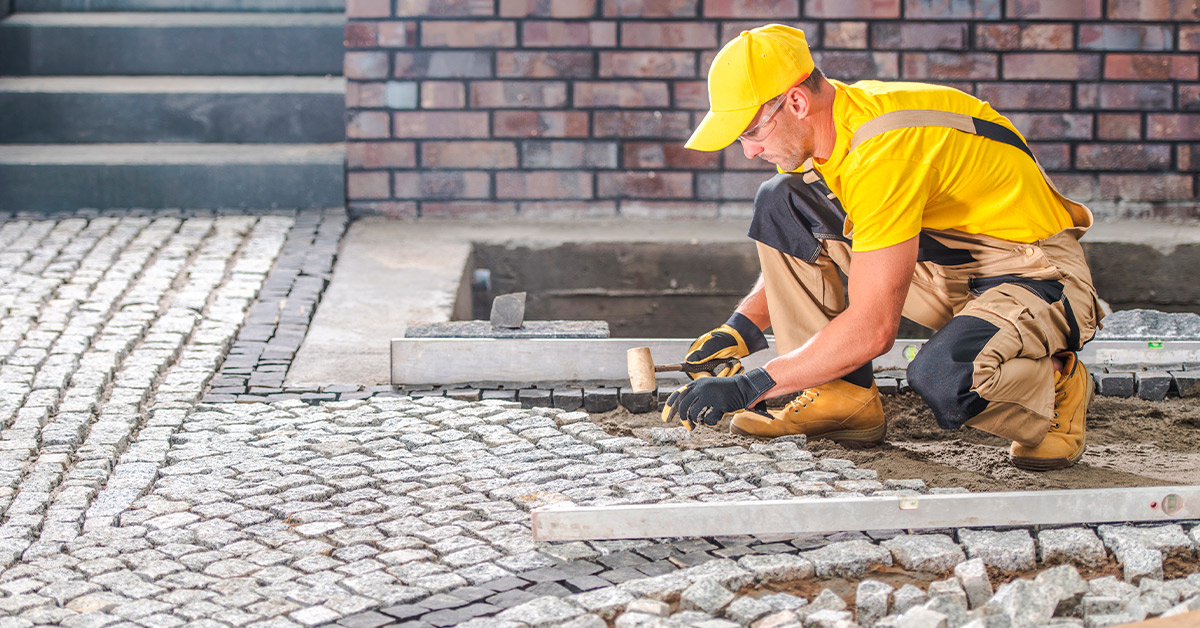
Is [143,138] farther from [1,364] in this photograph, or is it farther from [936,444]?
[936,444]

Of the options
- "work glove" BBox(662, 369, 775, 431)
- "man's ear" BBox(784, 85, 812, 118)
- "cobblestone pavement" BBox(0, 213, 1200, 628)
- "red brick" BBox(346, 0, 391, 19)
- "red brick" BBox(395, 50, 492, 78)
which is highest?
"red brick" BBox(346, 0, 391, 19)

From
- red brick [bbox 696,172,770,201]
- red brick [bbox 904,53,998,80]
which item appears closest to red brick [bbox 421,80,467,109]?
red brick [bbox 696,172,770,201]

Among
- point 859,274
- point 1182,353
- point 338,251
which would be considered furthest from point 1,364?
point 1182,353

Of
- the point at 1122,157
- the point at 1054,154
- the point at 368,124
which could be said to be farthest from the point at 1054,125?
the point at 368,124

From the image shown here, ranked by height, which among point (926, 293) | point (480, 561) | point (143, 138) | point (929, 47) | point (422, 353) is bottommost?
point (480, 561)

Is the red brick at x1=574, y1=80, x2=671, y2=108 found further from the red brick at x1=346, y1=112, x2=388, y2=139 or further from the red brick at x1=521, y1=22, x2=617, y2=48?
the red brick at x1=346, y1=112, x2=388, y2=139

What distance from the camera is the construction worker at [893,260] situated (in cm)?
327

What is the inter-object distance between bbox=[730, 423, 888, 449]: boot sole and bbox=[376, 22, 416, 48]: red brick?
150 inches

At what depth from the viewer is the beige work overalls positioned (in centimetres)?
343

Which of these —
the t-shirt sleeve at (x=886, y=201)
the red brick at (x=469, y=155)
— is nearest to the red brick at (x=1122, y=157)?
the red brick at (x=469, y=155)

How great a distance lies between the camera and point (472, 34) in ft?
22.5

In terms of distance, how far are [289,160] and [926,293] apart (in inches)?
175

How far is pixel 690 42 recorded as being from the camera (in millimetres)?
6855

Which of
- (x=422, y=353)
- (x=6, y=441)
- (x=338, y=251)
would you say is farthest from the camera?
(x=338, y=251)
